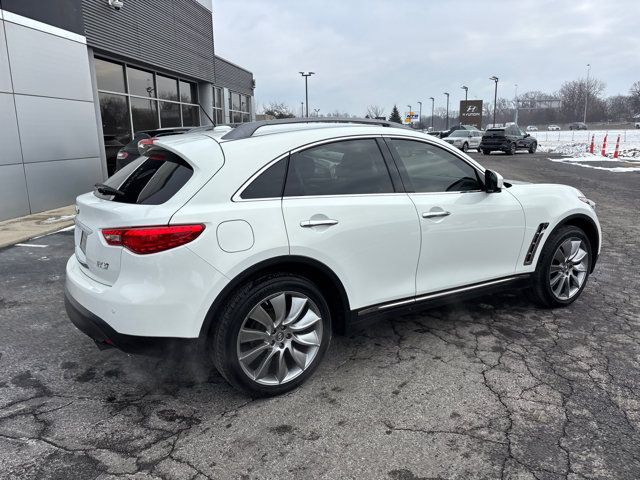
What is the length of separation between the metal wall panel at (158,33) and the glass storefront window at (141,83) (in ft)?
1.50

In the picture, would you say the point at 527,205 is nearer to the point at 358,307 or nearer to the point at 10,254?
the point at 358,307

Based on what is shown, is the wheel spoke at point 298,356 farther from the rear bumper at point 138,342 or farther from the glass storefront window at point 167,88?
the glass storefront window at point 167,88

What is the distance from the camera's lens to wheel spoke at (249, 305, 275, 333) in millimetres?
2881

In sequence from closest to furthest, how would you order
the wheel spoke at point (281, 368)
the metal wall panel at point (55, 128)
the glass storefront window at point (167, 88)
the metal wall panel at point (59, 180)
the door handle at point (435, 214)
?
the wheel spoke at point (281, 368)
the door handle at point (435, 214)
the metal wall panel at point (55, 128)
the metal wall panel at point (59, 180)
the glass storefront window at point (167, 88)

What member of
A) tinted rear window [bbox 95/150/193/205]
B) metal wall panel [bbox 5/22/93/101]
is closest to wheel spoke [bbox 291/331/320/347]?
tinted rear window [bbox 95/150/193/205]

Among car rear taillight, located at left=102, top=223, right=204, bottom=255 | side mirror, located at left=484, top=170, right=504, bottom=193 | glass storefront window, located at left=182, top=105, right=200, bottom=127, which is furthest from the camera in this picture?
glass storefront window, located at left=182, top=105, right=200, bottom=127

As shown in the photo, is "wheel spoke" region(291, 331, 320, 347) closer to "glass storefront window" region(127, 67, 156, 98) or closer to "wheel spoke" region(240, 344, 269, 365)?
"wheel spoke" region(240, 344, 269, 365)

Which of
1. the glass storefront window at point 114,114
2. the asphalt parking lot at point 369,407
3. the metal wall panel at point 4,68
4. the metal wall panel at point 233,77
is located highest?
the metal wall panel at point 233,77

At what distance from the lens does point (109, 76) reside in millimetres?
13445

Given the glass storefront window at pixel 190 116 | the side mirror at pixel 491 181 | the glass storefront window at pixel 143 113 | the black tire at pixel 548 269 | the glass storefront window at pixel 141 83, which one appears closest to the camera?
the side mirror at pixel 491 181

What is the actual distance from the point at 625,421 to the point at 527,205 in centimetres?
188

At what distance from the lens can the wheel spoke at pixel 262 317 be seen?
288cm

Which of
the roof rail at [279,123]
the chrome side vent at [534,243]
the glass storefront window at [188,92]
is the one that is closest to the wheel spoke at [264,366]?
the roof rail at [279,123]

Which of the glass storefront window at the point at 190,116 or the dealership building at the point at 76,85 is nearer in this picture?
the dealership building at the point at 76,85
